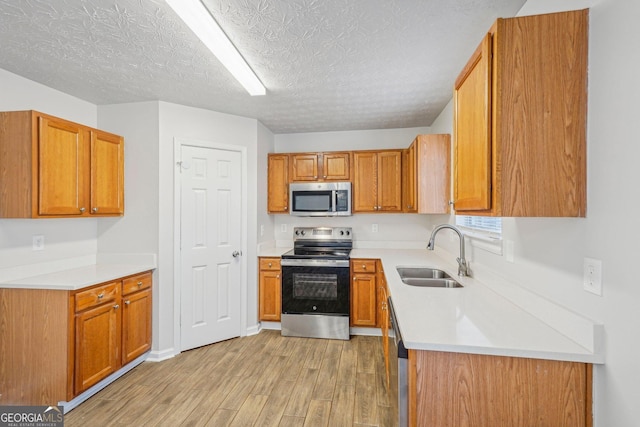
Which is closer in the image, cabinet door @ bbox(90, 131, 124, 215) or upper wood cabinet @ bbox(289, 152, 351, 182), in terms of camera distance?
cabinet door @ bbox(90, 131, 124, 215)

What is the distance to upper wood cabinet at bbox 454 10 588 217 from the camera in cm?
107

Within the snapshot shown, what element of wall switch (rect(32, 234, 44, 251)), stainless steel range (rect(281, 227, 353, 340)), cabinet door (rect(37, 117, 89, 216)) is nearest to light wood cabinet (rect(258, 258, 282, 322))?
stainless steel range (rect(281, 227, 353, 340))

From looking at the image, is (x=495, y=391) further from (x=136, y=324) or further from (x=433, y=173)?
(x=136, y=324)

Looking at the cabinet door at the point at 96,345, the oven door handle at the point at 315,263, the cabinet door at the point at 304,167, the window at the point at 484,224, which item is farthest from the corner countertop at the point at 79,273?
the window at the point at 484,224

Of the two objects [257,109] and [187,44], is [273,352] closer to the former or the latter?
[257,109]

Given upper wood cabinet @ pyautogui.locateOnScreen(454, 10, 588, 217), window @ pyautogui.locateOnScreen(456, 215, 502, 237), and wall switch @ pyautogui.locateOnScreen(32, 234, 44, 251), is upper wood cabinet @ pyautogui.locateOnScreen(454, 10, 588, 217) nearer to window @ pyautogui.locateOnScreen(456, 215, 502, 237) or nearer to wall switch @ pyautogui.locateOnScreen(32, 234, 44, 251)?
window @ pyautogui.locateOnScreen(456, 215, 502, 237)

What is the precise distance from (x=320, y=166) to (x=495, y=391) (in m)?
2.93

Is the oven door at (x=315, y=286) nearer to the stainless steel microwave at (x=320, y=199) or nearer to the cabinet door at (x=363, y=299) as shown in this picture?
the cabinet door at (x=363, y=299)

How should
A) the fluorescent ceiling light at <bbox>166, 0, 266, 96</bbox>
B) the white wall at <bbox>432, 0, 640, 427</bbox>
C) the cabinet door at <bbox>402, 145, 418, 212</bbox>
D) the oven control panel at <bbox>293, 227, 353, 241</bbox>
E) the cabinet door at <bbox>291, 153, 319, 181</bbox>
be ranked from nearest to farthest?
the white wall at <bbox>432, 0, 640, 427</bbox>
the fluorescent ceiling light at <bbox>166, 0, 266, 96</bbox>
the cabinet door at <bbox>402, 145, 418, 212</bbox>
the cabinet door at <bbox>291, 153, 319, 181</bbox>
the oven control panel at <bbox>293, 227, 353, 241</bbox>

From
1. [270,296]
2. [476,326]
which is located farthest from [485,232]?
[270,296]

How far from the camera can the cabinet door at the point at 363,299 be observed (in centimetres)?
315

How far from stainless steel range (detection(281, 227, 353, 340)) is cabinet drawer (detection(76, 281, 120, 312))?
5.10 feet

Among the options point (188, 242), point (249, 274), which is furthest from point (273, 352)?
point (188, 242)

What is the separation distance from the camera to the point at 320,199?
140 inches
